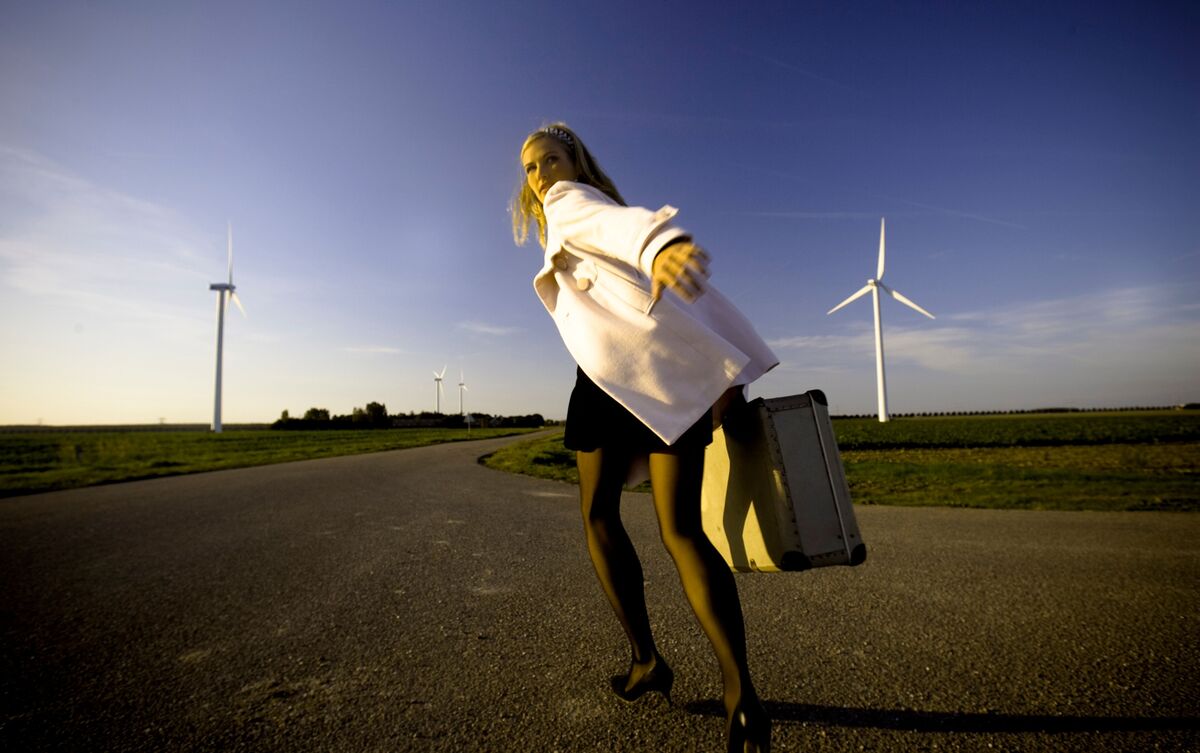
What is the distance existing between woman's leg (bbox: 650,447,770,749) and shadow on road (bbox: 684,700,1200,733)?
50 centimetres

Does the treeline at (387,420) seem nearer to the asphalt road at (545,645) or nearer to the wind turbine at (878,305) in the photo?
the wind turbine at (878,305)

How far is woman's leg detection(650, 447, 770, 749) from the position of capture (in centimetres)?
148

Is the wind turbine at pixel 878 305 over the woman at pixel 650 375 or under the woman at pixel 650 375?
over

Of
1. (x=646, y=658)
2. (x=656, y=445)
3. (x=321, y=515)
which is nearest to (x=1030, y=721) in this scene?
(x=646, y=658)

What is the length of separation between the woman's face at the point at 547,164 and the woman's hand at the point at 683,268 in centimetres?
67

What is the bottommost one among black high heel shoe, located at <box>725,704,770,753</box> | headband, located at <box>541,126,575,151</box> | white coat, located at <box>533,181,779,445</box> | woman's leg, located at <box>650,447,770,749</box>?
black high heel shoe, located at <box>725,704,770,753</box>

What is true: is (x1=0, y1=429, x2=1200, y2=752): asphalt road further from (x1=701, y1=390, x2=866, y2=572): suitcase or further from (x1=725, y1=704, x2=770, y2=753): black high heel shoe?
(x1=701, y1=390, x2=866, y2=572): suitcase

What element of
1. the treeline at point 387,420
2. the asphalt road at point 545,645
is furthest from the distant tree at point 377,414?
the asphalt road at point 545,645

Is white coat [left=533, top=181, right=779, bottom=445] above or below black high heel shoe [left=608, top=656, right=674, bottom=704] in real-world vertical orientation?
above

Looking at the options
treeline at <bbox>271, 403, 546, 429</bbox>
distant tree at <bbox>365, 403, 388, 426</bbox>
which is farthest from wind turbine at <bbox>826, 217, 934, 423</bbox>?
distant tree at <bbox>365, 403, 388, 426</bbox>

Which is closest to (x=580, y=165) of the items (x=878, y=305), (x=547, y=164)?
(x=547, y=164)

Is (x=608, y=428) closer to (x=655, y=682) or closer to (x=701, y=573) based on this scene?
(x=701, y=573)

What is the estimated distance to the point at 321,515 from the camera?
605 cm

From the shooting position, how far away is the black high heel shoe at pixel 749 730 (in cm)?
143
